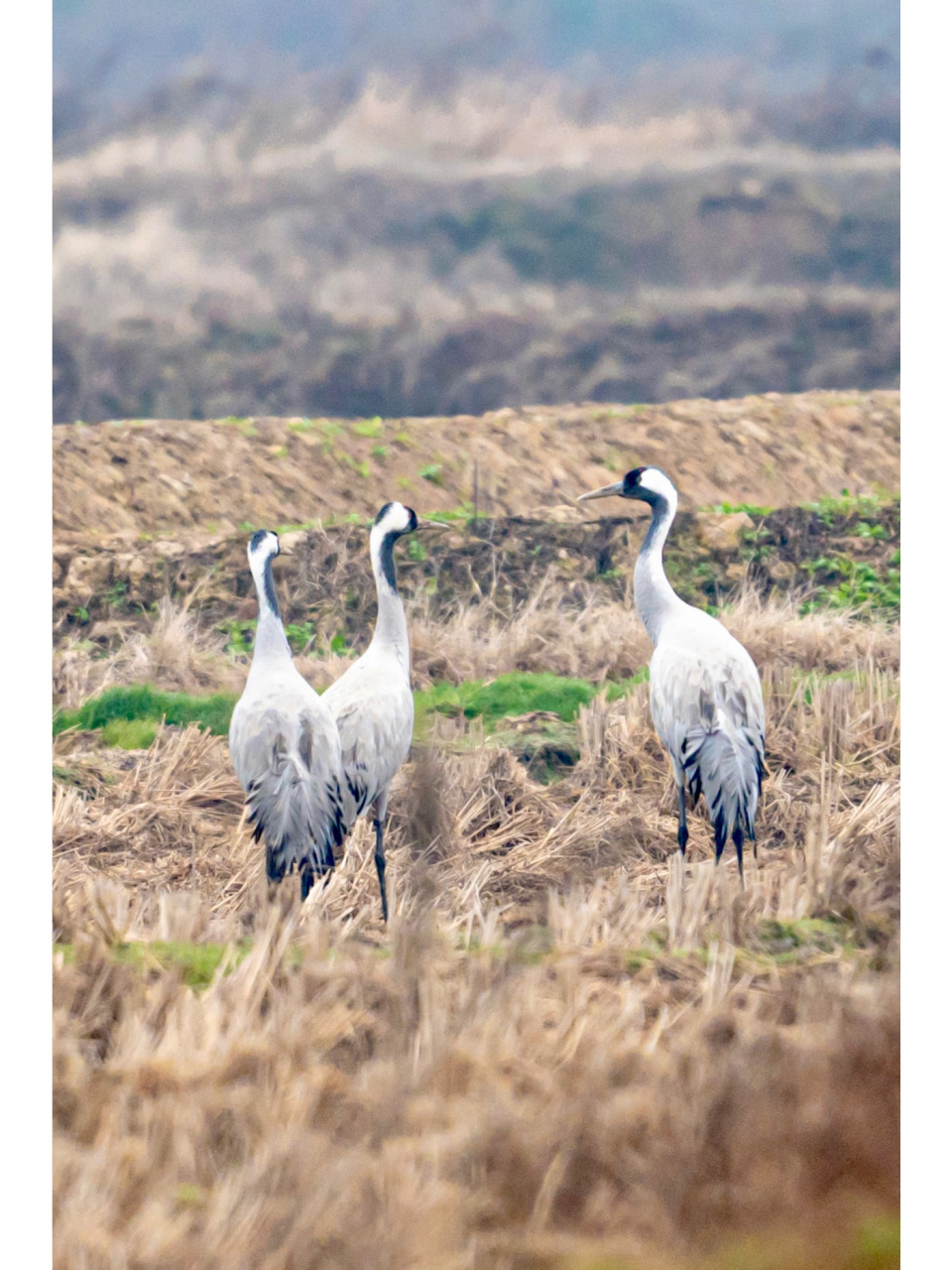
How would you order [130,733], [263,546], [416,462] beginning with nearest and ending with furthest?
1. [263,546]
2. [130,733]
3. [416,462]

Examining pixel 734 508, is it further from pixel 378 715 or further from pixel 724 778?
pixel 378 715

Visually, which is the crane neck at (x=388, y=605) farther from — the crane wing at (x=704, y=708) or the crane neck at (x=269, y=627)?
the crane wing at (x=704, y=708)

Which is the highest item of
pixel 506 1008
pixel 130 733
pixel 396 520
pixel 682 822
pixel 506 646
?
pixel 396 520

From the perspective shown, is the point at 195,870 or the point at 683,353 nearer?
the point at 195,870

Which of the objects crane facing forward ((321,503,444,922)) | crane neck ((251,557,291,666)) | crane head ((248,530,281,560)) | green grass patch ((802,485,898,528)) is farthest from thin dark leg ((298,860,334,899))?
green grass patch ((802,485,898,528))

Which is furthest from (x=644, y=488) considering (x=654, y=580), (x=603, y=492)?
(x=654, y=580)

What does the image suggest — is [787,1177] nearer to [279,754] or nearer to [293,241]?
[279,754]

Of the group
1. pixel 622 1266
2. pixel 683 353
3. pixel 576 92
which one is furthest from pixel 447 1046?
pixel 576 92
